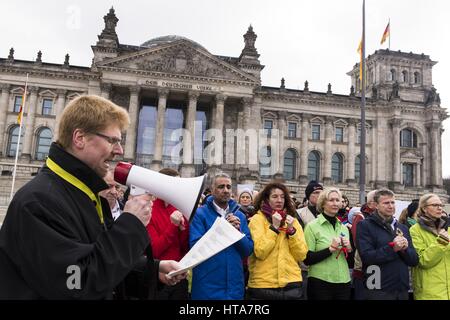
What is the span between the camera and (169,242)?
5379 mm

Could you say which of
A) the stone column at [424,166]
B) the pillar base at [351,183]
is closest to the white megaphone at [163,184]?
the pillar base at [351,183]

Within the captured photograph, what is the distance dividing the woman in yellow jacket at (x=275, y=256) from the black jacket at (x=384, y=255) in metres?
0.90

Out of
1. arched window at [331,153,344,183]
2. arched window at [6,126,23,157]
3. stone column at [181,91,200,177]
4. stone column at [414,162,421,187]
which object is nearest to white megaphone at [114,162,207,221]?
stone column at [181,91,200,177]

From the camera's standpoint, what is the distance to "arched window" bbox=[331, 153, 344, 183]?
47.5 metres

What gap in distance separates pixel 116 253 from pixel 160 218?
3.50 metres

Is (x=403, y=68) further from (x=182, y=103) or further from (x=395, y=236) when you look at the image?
(x=395, y=236)

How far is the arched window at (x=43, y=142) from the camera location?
4150 centimetres

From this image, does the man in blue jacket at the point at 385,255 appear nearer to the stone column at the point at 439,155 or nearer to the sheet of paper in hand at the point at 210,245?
the sheet of paper in hand at the point at 210,245

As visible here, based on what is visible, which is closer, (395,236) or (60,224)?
(60,224)

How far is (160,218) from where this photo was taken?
542 centimetres

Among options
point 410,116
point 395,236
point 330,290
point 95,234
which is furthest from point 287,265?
point 410,116

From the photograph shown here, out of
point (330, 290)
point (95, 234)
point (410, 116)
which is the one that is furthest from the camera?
point (410, 116)

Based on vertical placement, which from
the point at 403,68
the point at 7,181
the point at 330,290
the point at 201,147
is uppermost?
the point at 403,68
